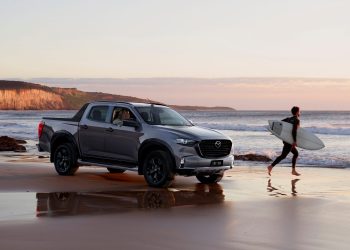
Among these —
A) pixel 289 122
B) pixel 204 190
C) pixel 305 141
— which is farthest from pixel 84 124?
pixel 305 141

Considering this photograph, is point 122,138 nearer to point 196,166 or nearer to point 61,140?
point 196,166

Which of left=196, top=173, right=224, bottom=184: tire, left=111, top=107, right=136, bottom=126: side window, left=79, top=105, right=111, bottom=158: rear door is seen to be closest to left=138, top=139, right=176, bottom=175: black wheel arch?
left=111, top=107, right=136, bottom=126: side window

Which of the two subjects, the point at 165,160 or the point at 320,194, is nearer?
the point at 320,194

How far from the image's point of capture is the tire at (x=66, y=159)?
16.1m

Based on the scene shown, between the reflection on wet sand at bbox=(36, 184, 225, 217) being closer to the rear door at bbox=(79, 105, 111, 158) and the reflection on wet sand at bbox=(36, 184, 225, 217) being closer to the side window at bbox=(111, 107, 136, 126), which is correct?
the side window at bbox=(111, 107, 136, 126)

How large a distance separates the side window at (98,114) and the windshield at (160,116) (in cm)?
102

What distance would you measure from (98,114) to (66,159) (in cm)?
156

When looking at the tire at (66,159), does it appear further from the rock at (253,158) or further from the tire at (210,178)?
the rock at (253,158)

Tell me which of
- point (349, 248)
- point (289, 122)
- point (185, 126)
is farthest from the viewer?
point (289, 122)

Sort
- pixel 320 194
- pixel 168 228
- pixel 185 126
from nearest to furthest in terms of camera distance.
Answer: pixel 168 228
pixel 320 194
pixel 185 126

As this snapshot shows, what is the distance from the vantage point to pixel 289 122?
17.8m

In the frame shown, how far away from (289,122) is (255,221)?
8.95 m

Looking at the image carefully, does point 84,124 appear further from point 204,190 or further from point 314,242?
point 314,242

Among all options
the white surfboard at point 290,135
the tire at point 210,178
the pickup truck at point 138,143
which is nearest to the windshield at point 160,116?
the pickup truck at point 138,143
